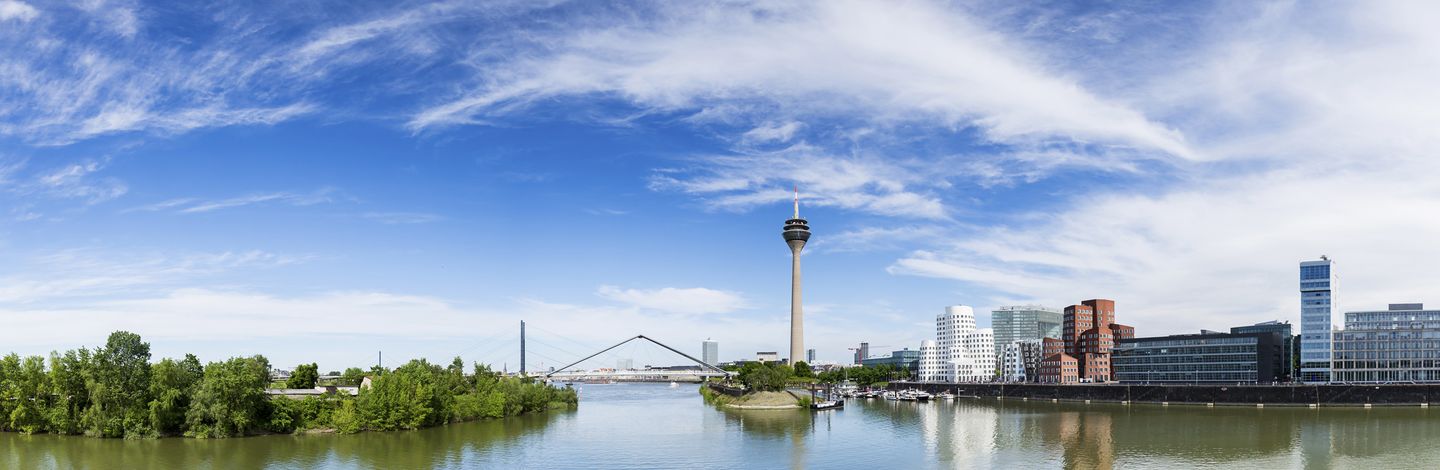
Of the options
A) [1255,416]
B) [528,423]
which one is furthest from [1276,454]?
[528,423]

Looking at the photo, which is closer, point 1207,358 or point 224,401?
point 224,401

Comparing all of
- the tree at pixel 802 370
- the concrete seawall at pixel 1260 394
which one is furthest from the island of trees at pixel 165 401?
the tree at pixel 802 370

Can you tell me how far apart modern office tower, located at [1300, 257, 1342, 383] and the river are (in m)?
37.1

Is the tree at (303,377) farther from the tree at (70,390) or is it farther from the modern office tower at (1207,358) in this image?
the modern office tower at (1207,358)

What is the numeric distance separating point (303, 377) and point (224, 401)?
42.3 m

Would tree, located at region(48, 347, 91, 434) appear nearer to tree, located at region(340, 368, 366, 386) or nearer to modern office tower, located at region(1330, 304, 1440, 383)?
tree, located at region(340, 368, 366, 386)

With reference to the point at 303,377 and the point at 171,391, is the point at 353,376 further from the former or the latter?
the point at 171,391

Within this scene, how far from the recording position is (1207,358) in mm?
139250

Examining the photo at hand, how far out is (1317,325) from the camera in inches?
4975

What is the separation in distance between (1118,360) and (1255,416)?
68544mm

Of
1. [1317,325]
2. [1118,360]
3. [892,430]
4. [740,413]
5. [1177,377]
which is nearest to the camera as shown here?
[892,430]

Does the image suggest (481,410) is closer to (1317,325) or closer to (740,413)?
(740,413)

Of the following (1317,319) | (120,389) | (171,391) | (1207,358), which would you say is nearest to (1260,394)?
(1317,319)

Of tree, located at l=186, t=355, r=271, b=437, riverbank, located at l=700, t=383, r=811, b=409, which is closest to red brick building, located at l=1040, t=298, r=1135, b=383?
riverbank, located at l=700, t=383, r=811, b=409
